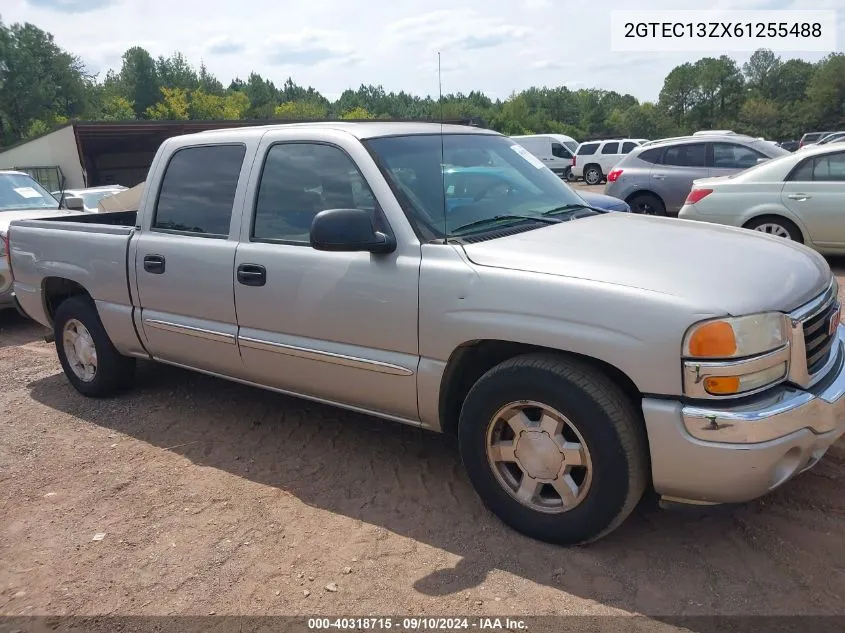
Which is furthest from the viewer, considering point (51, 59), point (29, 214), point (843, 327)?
point (51, 59)

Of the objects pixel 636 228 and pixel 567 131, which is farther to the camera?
pixel 567 131

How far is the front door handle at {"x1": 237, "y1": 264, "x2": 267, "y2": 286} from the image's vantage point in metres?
3.79

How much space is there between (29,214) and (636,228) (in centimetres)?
757

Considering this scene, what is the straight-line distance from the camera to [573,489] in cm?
292

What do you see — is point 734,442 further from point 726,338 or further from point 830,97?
point 830,97

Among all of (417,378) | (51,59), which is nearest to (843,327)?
(417,378)

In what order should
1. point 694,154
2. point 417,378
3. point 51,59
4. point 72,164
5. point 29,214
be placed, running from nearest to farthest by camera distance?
point 417,378 → point 29,214 → point 694,154 → point 72,164 → point 51,59

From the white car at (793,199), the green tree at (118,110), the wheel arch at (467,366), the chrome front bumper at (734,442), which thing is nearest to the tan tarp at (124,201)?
the wheel arch at (467,366)

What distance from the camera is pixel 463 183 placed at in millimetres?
3678

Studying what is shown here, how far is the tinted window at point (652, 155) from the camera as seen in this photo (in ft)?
39.3

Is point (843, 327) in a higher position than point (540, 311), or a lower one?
lower

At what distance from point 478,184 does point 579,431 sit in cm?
152

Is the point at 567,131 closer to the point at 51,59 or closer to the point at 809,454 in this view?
the point at 51,59

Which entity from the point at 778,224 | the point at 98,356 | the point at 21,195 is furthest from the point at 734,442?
the point at 21,195
